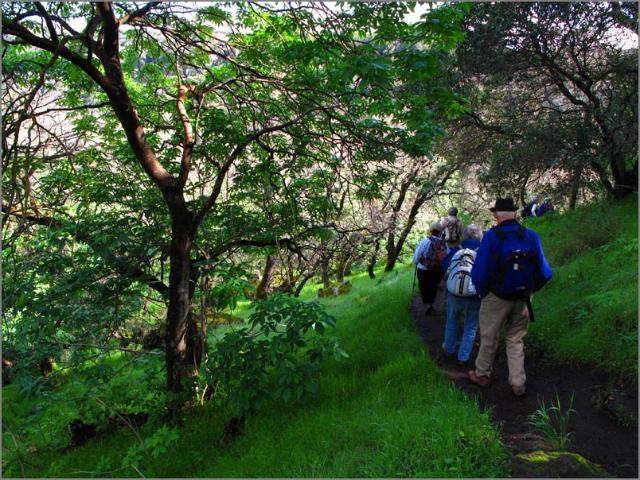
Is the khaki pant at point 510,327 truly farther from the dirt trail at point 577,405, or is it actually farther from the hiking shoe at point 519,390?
the dirt trail at point 577,405

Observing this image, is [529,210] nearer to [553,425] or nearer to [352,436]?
[553,425]

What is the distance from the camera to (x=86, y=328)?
20.0ft

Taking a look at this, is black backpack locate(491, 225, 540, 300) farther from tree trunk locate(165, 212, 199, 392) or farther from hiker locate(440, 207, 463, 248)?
tree trunk locate(165, 212, 199, 392)

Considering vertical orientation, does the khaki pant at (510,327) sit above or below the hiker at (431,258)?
below

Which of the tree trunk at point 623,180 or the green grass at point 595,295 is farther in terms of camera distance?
the tree trunk at point 623,180

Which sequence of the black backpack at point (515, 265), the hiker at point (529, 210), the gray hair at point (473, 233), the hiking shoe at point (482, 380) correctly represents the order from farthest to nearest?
the hiker at point (529, 210) < the gray hair at point (473, 233) < the hiking shoe at point (482, 380) < the black backpack at point (515, 265)

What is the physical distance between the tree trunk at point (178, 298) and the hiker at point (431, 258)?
12.3 feet

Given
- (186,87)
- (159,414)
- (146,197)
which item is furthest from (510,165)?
(159,414)

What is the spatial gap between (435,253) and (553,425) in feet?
11.1

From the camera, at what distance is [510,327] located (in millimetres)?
4598

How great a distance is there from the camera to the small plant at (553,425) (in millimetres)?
3520

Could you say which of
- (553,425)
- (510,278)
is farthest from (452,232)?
(553,425)

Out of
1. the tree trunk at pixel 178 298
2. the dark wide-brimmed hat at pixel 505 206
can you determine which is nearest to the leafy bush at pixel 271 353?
the tree trunk at pixel 178 298

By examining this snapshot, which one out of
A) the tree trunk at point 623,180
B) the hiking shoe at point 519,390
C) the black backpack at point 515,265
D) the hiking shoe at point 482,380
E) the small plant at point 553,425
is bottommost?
the small plant at point 553,425
